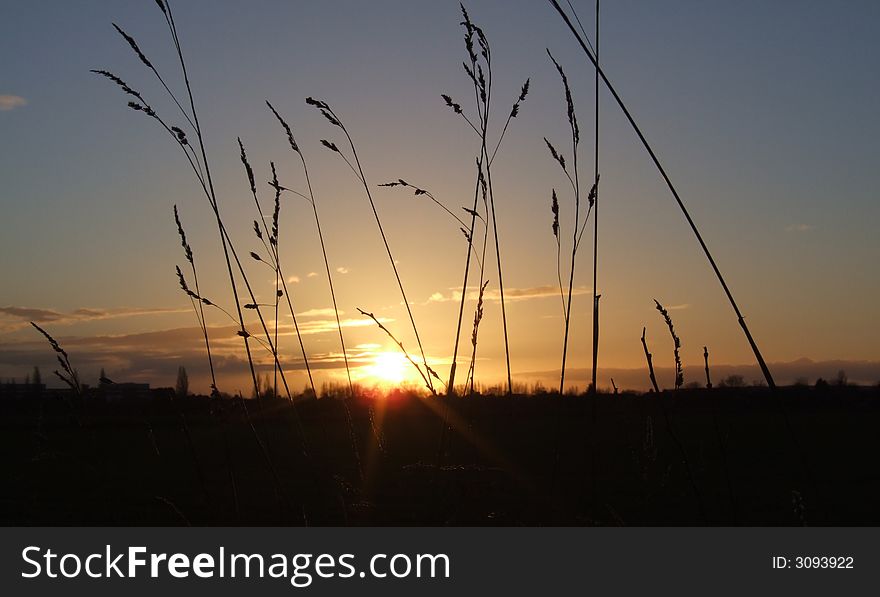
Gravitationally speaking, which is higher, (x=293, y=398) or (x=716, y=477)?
(x=293, y=398)

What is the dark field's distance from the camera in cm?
206

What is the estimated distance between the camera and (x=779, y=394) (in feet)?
4.77

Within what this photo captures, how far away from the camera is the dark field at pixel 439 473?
6.75 feet

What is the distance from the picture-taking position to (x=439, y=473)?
80.9 inches

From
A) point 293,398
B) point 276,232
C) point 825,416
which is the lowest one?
point 825,416

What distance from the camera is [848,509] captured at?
3164 mm
